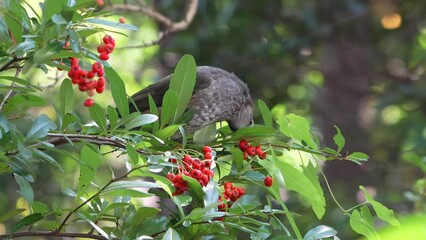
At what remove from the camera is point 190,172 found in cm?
185

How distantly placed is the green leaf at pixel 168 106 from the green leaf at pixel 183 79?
25 mm

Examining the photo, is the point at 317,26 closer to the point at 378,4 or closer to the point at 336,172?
the point at 378,4

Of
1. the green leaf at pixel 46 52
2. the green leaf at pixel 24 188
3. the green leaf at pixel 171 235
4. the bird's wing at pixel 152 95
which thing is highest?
the green leaf at pixel 46 52

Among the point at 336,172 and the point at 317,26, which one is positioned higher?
the point at 317,26

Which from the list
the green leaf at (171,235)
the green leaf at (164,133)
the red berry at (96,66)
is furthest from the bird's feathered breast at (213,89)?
the green leaf at (171,235)

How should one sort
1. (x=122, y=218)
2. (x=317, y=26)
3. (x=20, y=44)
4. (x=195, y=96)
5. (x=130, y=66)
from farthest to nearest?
(x=130, y=66), (x=317, y=26), (x=195, y=96), (x=122, y=218), (x=20, y=44)

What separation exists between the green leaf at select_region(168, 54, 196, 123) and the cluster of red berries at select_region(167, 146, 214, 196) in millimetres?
185

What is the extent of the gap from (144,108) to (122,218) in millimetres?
922

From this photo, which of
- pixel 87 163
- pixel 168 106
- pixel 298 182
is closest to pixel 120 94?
pixel 168 106

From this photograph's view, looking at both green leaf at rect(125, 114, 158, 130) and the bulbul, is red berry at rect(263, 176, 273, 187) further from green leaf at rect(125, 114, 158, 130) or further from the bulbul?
the bulbul

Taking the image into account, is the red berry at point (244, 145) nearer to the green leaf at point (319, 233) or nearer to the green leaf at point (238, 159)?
the green leaf at point (238, 159)

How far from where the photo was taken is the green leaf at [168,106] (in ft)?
6.52

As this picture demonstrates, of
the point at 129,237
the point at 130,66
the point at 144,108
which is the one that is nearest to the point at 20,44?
the point at 129,237

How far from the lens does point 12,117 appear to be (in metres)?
1.89
